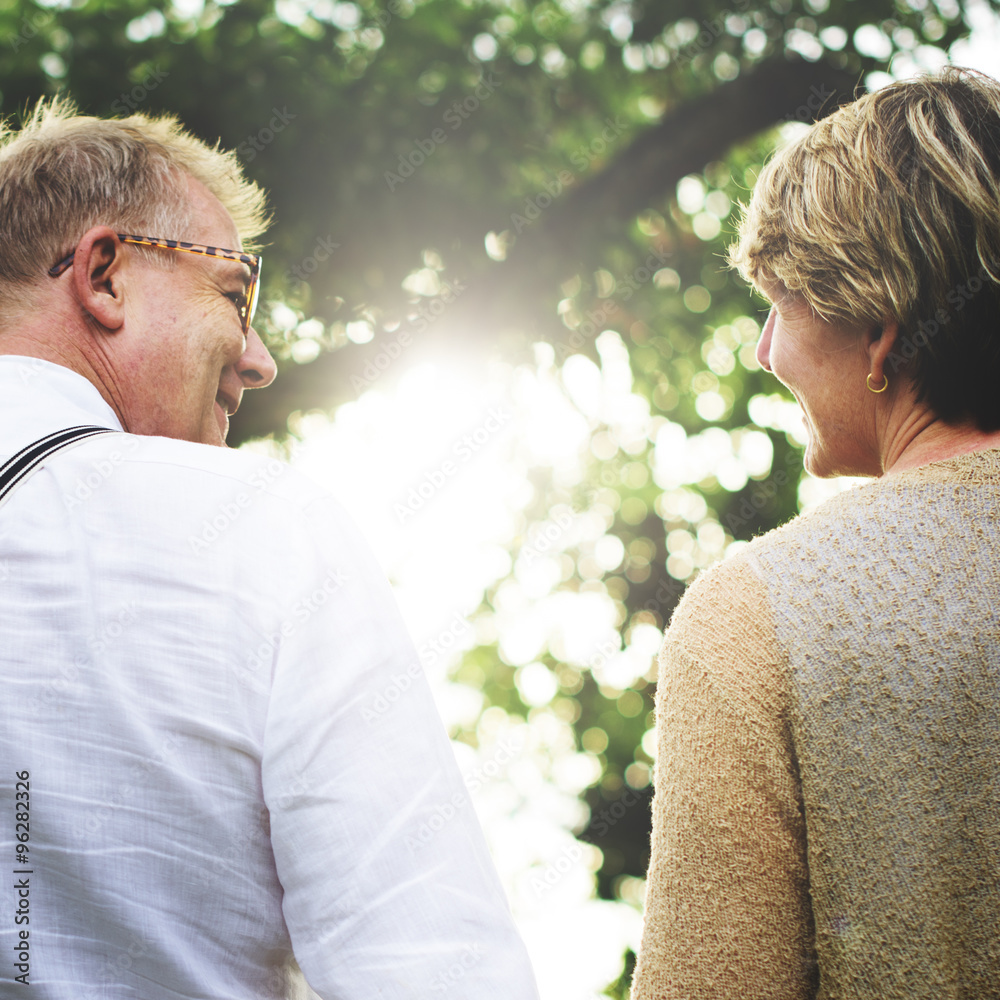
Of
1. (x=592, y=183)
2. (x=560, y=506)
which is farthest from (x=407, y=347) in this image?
(x=560, y=506)

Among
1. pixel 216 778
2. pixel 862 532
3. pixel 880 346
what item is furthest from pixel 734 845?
pixel 880 346

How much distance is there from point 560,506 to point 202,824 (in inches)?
354

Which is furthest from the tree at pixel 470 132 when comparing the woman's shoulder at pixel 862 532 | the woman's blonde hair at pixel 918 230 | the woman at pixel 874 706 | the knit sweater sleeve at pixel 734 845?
the knit sweater sleeve at pixel 734 845

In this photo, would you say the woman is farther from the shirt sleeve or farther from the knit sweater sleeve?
the shirt sleeve

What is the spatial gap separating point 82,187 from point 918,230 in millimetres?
1471

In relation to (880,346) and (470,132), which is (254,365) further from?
(470,132)

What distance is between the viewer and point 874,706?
1.17 meters

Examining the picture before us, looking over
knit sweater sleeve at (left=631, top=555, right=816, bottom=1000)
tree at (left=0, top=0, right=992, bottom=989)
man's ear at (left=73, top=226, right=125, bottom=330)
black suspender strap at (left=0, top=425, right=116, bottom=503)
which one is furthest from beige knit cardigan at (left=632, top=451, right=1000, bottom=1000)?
tree at (left=0, top=0, right=992, bottom=989)

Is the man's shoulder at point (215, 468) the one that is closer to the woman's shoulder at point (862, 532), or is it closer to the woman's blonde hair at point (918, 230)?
the woman's shoulder at point (862, 532)

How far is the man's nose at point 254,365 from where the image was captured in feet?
6.14

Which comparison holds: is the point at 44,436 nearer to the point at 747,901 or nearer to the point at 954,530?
the point at 747,901

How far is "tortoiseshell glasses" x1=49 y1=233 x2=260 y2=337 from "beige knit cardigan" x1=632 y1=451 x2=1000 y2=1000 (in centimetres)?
113

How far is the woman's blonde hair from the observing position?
1.35 metres

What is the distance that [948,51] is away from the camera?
4.81 meters
